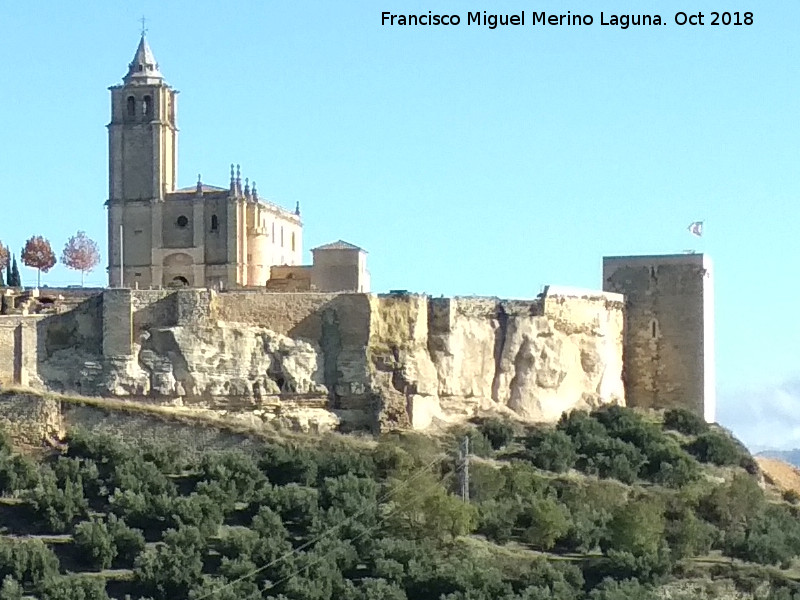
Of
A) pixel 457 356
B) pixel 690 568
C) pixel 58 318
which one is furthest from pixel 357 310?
pixel 690 568

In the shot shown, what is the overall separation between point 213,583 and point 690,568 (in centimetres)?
772

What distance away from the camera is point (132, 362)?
3812cm

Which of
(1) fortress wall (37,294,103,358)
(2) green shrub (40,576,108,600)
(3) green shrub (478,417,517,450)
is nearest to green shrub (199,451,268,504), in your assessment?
(1) fortress wall (37,294,103,358)

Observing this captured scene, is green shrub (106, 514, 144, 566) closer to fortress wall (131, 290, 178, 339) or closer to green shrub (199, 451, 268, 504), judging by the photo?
green shrub (199, 451, 268, 504)

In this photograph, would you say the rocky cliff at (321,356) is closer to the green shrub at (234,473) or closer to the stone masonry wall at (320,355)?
the stone masonry wall at (320,355)

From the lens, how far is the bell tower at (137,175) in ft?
147

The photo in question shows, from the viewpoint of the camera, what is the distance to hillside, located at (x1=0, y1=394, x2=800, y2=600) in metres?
33.5

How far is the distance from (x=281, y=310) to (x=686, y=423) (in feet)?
28.4

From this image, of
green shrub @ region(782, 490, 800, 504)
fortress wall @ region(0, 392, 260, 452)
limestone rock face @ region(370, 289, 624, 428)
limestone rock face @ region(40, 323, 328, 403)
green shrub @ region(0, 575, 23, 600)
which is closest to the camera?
green shrub @ region(0, 575, 23, 600)

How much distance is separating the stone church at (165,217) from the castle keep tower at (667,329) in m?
5.25

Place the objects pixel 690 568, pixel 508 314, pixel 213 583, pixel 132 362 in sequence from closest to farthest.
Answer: pixel 213 583 < pixel 690 568 < pixel 132 362 < pixel 508 314

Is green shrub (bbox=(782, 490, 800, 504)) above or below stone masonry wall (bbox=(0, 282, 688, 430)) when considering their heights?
below

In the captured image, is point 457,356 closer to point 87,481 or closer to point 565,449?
point 565,449

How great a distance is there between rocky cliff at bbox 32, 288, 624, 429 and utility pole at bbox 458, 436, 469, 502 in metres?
1.58
